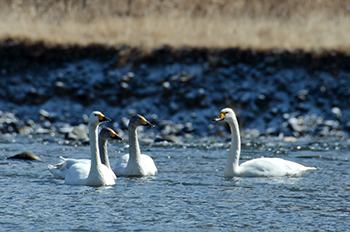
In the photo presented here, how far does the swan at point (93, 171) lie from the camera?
1023 centimetres

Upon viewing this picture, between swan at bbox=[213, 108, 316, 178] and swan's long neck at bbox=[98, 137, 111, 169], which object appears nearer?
swan at bbox=[213, 108, 316, 178]

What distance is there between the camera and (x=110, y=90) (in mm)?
22109

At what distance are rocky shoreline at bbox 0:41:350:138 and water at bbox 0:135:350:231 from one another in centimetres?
663

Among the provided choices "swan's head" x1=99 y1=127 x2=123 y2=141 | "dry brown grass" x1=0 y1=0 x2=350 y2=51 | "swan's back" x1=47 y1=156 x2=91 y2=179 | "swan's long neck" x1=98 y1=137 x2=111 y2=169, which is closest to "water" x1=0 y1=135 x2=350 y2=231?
"swan's back" x1=47 y1=156 x2=91 y2=179

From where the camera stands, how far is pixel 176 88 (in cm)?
2192

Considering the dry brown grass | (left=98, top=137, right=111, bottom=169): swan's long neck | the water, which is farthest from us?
the dry brown grass

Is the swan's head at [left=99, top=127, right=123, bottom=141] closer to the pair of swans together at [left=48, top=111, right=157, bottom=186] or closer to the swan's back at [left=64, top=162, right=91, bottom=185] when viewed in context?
the pair of swans together at [left=48, top=111, right=157, bottom=186]

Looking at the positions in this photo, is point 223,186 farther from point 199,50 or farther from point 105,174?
point 199,50

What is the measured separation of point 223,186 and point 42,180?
318cm

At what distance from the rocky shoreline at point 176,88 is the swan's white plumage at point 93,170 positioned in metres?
9.08

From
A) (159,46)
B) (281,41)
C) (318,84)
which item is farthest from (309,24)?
(159,46)

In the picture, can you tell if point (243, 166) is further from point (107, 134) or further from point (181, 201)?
point (181, 201)

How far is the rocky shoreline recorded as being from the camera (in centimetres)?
2036

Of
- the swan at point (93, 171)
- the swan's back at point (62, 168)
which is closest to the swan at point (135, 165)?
the swan's back at point (62, 168)
